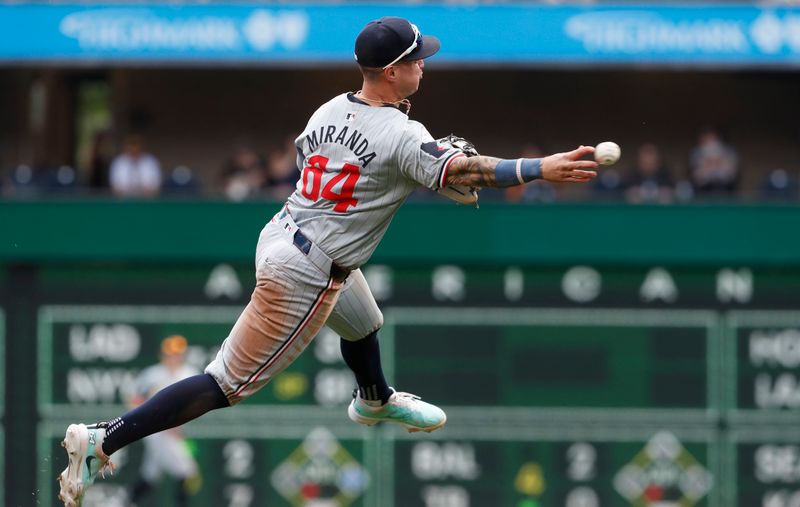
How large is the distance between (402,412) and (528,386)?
5138 mm

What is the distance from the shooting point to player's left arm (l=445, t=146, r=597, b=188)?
597cm

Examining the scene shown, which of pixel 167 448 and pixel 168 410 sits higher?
pixel 168 410

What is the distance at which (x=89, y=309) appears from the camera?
12.6 meters

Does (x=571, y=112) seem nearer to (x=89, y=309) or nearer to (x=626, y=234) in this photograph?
(x=626, y=234)

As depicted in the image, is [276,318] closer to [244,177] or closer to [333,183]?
[333,183]

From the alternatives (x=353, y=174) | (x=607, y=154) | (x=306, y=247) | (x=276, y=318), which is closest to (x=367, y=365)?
(x=276, y=318)

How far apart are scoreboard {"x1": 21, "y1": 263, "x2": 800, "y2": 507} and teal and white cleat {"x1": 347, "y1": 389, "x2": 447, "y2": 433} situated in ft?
16.2

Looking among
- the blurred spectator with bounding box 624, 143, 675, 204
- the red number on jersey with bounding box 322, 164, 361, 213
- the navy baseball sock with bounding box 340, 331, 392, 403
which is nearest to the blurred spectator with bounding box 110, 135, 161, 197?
the blurred spectator with bounding box 624, 143, 675, 204

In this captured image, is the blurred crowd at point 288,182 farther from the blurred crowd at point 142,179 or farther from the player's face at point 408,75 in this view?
the player's face at point 408,75

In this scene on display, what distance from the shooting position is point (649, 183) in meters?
14.3

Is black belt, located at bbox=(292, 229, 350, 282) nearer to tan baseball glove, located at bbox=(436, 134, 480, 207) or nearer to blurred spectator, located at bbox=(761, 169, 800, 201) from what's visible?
tan baseball glove, located at bbox=(436, 134, 480, 207)

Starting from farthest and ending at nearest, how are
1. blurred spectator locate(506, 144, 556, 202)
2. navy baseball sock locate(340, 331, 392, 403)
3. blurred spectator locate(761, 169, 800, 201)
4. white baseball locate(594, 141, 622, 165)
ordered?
blurred spectator locate(761, 169, 800, 201)
blurred spectator locate(506, 144, 556, 202)
navy baseball sock locate(340, 331, 392, 403)
white baseball locate(594, 141, 622, 165)

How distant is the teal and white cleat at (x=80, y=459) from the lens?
667 centimetres

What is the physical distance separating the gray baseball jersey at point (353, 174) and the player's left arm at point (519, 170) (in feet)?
0.66
